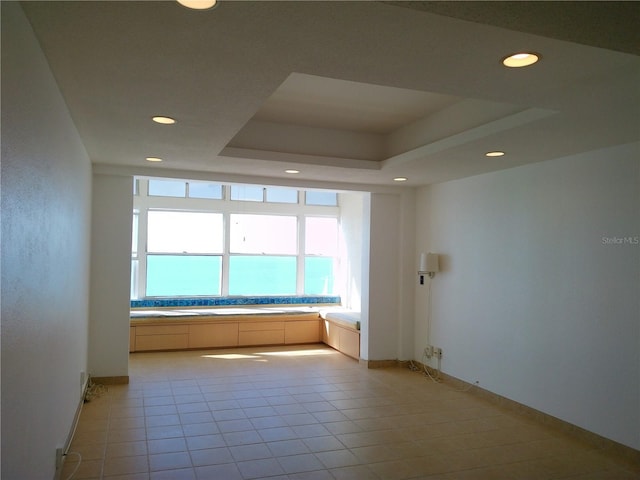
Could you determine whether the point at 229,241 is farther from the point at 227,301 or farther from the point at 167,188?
the point at 167,188

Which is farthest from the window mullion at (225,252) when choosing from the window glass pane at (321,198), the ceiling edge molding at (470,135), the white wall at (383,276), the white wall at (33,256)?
the white wall at (33,256)

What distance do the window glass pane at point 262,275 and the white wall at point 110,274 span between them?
2914 mm

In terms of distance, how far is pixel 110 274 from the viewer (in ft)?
17.2

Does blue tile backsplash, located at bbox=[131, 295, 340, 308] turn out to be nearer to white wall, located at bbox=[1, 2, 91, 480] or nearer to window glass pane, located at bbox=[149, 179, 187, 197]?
window glass pane, located at bbox=[149, 179, 187, 197]

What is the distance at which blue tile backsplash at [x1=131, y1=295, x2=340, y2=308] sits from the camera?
748 cm

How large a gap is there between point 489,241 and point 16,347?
435 centimetres

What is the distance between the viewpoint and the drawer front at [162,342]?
6.80 meters

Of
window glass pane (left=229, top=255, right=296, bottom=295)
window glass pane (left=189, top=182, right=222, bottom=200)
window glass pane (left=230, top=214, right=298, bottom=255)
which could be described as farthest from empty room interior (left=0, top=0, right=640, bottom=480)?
window glass pane (left=230, top=214, right=298, bottom=255)

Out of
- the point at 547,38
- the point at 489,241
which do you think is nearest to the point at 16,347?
the point at 547,38

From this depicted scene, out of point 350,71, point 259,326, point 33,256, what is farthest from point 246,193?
point 33,256

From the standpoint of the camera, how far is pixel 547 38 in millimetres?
1898

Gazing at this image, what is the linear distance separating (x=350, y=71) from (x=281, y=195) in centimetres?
618

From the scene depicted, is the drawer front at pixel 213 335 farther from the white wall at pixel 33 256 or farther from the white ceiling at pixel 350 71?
the white wall at pixel 33 256

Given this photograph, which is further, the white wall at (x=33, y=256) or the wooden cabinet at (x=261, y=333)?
the wooden cabinet at (x=261, y=333)
